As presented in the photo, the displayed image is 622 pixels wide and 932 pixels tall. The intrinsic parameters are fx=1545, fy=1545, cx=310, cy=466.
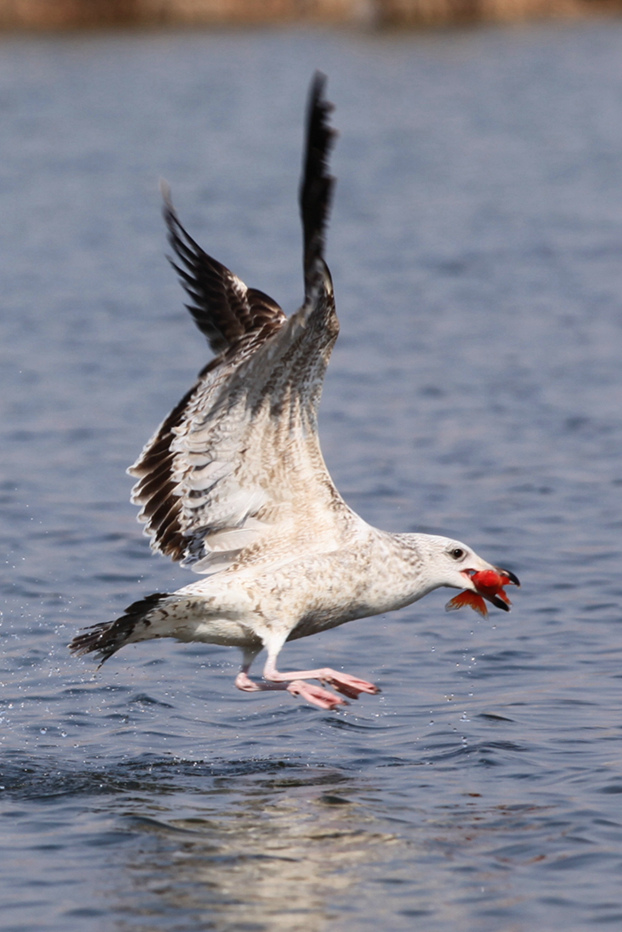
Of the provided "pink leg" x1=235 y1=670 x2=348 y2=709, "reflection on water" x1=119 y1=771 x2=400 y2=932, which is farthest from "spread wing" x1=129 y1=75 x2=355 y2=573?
"reflection on water" x1=119 y1=771 x2=400 y2=932

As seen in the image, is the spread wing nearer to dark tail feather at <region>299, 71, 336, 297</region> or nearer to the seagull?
the seagull

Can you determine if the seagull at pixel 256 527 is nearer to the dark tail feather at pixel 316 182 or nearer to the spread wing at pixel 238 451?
the spread wing at pixel 238 451

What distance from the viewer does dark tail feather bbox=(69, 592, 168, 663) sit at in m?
6.62

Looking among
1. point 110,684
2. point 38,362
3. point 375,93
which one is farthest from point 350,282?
point 375,93

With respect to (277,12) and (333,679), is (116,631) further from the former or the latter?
(277,12)

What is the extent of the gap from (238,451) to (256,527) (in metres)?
0.46

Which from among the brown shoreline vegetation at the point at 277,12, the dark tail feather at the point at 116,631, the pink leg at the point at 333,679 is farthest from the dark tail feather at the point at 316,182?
the brown shoreline vegetation at the point at 277,12

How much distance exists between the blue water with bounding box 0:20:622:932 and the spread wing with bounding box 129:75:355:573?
0.93m

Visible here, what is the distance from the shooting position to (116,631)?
6.74m

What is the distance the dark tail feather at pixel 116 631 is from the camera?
6.62 metres

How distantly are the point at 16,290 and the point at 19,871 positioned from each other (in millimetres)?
11800

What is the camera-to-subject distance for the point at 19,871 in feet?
18.6

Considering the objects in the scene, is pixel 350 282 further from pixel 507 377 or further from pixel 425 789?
pixel 425 789

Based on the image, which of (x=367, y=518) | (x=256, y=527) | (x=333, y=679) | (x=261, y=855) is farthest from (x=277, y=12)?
(x=261, y=855)
